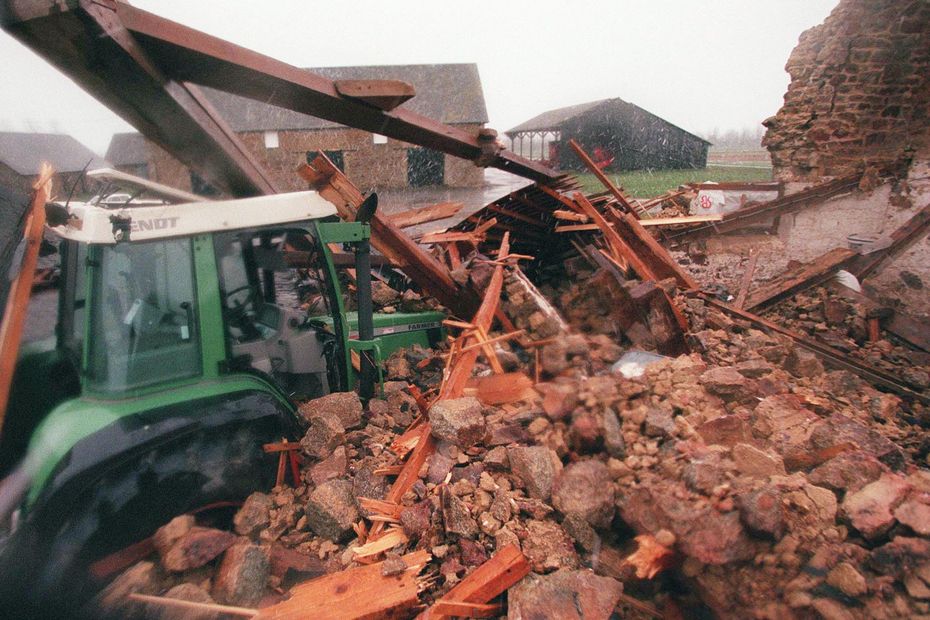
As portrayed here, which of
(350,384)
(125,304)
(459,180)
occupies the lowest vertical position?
(350,384)

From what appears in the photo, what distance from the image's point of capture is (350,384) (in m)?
3.90

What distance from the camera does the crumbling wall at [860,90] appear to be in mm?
6668

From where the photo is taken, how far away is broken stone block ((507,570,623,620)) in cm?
221

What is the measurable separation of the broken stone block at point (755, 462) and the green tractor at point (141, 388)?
8.98 ft

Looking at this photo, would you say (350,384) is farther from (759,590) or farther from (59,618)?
(759,590)

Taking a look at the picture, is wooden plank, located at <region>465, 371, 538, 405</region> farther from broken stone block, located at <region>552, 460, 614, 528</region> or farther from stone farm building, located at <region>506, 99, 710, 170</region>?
stone farm building, located at <region>506, 99, 710, 170</region>

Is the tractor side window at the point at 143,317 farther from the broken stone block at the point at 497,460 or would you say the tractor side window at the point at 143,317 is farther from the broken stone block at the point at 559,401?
the broken stone block at the point at 559,401

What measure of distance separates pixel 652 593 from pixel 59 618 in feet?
8.96

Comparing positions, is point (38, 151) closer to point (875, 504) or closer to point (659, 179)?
point (659, 179)

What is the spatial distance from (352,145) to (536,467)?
2531 cm

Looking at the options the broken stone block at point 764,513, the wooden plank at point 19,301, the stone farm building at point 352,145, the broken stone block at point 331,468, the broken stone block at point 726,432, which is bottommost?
the broken stone block at point 331,468

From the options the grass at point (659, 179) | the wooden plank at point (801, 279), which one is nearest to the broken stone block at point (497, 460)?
the wooden plank at point (801, 279)

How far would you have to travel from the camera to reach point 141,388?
2.55 meters

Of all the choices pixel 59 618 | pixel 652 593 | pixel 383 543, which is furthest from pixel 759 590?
pixel 59 618
